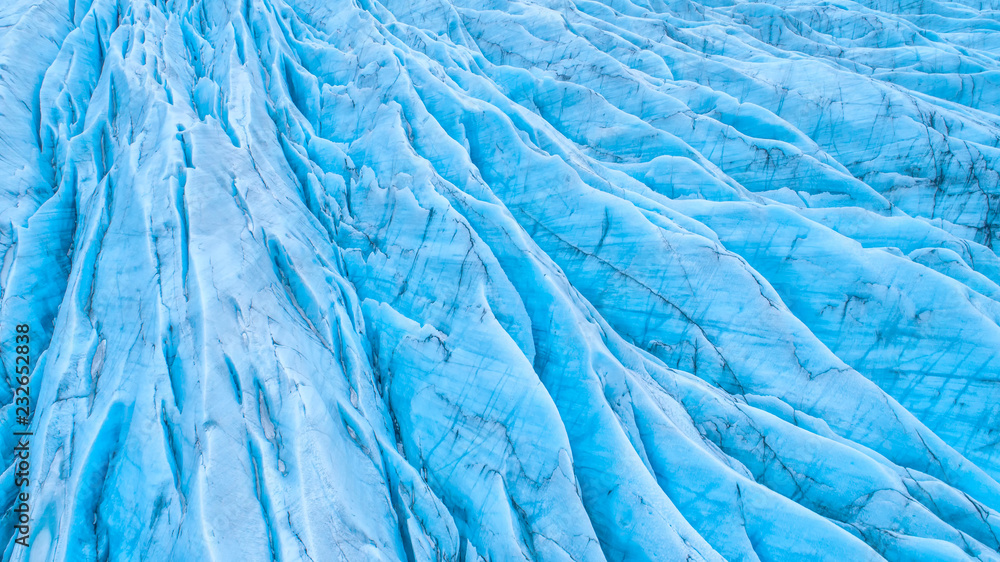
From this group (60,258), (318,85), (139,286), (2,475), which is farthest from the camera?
(318,85)

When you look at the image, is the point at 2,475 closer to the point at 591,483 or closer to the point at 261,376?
the point at 261,376

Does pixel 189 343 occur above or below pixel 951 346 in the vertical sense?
below

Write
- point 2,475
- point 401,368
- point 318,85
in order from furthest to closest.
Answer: point 318,85, point 401,368, point 2,475

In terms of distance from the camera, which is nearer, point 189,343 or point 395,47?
point 189,343

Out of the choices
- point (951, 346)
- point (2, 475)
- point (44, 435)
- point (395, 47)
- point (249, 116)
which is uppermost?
point (395, 47)

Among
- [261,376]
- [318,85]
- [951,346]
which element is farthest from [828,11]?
[261,376]

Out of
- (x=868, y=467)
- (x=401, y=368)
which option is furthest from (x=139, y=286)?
(x=868, y=467)
